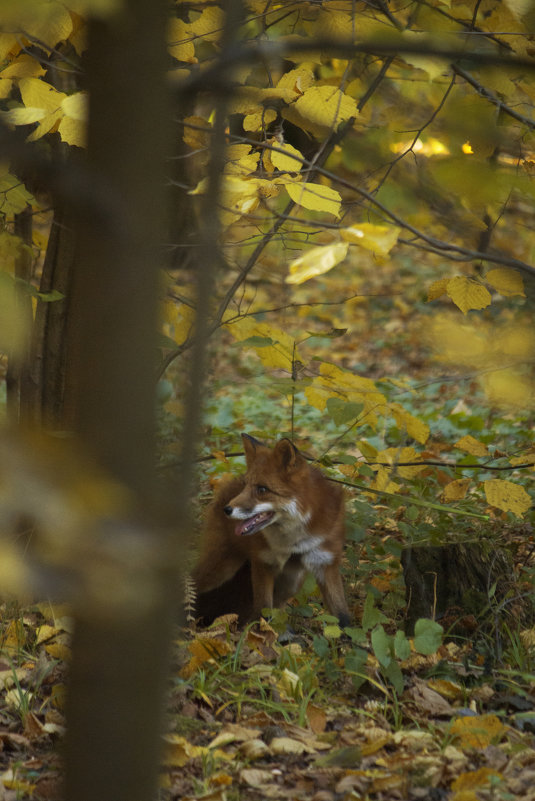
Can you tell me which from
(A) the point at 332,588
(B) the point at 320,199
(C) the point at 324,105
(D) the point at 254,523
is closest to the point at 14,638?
(D) the point at 254,523

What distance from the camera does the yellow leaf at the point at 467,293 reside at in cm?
369

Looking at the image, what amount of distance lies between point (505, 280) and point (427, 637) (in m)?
1.68

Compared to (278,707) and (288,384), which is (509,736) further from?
(288,384)

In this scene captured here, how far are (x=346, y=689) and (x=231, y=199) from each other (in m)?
2.38

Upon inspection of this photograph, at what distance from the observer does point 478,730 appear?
10.1 feet

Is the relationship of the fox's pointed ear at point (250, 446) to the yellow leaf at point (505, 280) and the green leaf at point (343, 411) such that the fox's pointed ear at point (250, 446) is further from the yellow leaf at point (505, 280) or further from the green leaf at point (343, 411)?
the yellow leaf at point (505, 280)

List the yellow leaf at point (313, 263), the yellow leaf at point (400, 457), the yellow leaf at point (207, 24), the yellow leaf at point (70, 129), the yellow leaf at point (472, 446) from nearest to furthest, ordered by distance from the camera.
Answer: the yellow leaf at point (313, 263) < the yellow leaf at point (70, 129) < the yellow leaf at point (207, 24) < the yellow leaf at point (472, 446) < the yellow leaf at point (400, 457)

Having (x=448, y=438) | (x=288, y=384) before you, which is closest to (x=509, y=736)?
(x=288, y=384)

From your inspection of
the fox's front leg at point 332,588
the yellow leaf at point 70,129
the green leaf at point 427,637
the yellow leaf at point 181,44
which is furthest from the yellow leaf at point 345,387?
the yellow leaf at point 181,44

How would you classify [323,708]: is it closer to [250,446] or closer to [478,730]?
[478,730]

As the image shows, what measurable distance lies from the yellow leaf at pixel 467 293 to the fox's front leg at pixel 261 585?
2330 mm

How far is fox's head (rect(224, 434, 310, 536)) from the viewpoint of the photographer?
504 cm

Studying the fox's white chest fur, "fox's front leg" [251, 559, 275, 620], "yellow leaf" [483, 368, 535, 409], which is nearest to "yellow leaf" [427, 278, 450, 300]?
"yellow leaf" [483, 368, 535, 409]

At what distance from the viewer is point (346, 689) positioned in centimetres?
379
